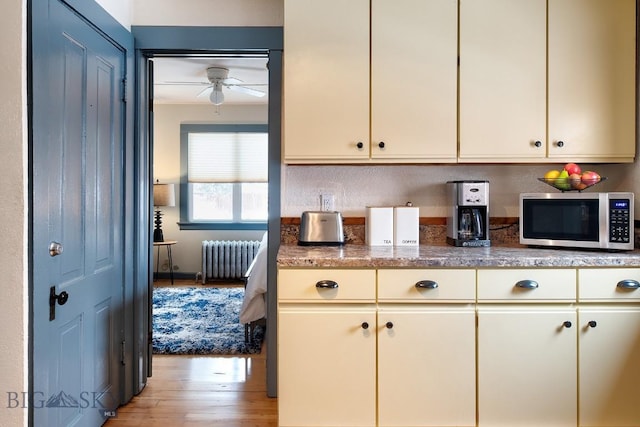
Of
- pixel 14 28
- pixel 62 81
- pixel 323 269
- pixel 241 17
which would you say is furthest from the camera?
pixel 241 17

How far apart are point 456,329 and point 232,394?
1.44m

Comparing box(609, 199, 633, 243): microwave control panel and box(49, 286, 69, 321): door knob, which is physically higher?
box(609, 199, 633, 243): microwave control panel

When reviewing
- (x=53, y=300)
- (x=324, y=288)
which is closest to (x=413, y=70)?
(x=324, y=288)

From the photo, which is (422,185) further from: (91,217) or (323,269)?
(91,217)

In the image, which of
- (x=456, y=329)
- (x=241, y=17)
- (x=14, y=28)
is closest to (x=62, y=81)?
(x=14, y=28)

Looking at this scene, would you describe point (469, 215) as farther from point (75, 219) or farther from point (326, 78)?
point (75, 219)

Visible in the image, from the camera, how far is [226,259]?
560 centimetres

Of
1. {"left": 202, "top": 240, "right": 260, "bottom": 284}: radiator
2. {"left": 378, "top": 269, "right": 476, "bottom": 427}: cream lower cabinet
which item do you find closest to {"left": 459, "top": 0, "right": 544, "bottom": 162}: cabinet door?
{"left": 378, "top": 269, "right": 476, "bottom": 427}: cream lower cabinet

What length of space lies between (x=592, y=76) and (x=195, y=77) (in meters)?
3.79

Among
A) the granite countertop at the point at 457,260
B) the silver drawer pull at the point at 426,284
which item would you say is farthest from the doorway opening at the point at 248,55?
the silver drawer pull at the point at 426,284

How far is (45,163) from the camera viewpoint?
1642 mm

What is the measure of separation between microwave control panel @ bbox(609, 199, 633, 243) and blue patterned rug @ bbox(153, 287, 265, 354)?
2.44 metres

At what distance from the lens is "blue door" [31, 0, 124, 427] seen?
1.62 metres

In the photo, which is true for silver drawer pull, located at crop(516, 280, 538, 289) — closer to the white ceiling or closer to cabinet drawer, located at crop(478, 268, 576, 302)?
cabinet drawer, located at crop(478, 268, 576, 302)
